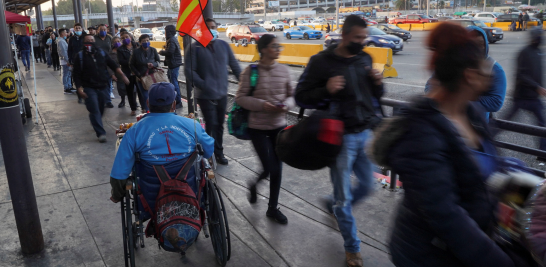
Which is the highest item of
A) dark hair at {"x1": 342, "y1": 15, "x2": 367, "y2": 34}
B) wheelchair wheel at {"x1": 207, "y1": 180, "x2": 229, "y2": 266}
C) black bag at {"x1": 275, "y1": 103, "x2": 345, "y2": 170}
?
dark hair at {"x1": 342, "y1": 15, "x2": 367, "y2": 34}

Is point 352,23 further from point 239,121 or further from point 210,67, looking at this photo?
point 210,67

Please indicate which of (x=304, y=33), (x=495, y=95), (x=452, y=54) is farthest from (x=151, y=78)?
(x=304, y=33)

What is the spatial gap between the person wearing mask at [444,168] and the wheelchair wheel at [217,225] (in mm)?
1883

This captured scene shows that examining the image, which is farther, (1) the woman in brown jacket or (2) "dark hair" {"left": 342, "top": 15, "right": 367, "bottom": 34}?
(1) the woman in brown jacket

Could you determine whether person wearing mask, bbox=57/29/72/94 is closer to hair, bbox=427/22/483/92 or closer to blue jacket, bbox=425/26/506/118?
blue jacket, bbox=425/26/506/118

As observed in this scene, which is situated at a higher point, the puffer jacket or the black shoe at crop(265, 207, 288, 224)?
the puffer jacket

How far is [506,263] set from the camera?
150 centimetres

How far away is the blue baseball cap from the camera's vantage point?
337 cm

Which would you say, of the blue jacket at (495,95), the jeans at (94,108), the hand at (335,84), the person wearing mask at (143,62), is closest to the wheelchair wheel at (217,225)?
the hand at (335,84)

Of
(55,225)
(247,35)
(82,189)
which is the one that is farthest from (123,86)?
(247,35)

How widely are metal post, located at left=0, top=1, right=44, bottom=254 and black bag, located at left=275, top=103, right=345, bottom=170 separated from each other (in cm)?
232

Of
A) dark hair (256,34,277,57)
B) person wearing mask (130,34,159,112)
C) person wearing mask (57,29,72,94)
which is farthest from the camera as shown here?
person wearing mask (57,29,72,94)

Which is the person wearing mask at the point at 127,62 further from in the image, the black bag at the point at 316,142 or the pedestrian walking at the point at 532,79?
the black bag at the point at 316,142

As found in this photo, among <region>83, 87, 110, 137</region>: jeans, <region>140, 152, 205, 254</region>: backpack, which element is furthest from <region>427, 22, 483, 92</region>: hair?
<region>83, 87, 110, 137</region>: jeans
